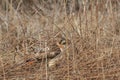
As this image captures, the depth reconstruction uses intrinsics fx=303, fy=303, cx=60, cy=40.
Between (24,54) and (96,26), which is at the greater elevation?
(96,26)

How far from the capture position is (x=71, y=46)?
1966 mm

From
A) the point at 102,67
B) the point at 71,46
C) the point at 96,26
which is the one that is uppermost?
the point at 96,26

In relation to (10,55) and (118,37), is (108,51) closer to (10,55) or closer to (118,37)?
(118,37)

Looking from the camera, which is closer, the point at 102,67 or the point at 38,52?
the point at 102,67

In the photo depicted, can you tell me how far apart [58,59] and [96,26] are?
33 centimetres

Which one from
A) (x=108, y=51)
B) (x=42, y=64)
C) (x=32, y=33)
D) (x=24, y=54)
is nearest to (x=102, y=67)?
(x=108, y=51)

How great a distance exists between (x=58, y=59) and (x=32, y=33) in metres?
0.45

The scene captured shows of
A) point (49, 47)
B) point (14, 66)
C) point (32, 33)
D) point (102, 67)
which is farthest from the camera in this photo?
point (32, 33)

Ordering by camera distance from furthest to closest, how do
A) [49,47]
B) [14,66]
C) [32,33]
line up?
[32,33] → [49,47] → [14,66]

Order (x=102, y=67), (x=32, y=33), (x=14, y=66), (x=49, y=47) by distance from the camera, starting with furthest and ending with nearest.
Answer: (x=32, y=33), (x=49, y=47), (x=14, y=66), (x=102, y=67)

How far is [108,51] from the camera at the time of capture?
2.01 meters

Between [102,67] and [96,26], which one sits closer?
[102,67]

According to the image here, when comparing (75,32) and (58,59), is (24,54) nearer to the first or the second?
(58,59)

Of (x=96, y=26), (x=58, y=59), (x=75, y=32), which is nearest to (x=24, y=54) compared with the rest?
(x=58, y=59)
